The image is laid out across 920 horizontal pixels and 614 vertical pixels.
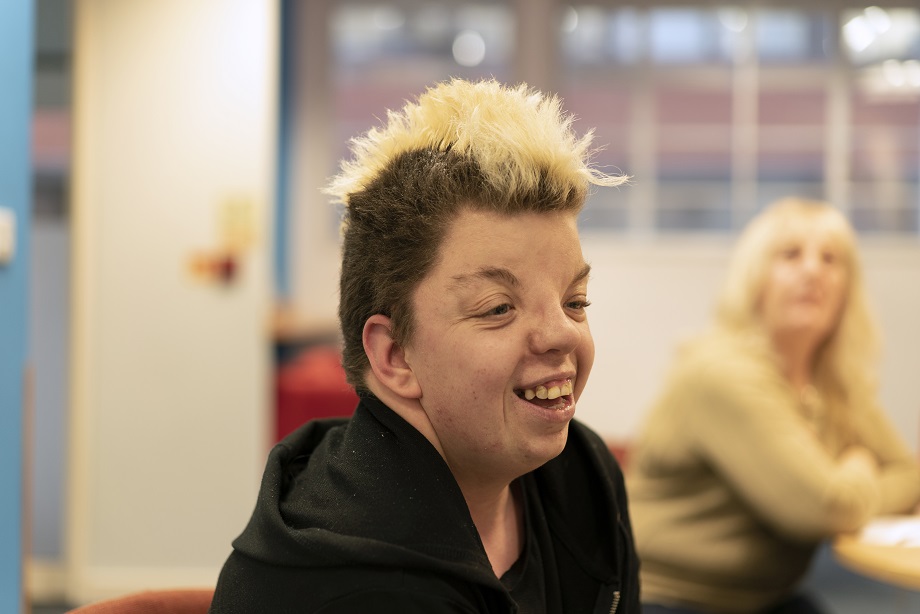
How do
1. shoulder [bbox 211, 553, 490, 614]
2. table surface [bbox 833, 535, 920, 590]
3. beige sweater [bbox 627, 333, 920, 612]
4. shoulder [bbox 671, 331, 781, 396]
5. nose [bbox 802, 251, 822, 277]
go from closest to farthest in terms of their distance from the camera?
shoulder [bbox 211, 553, 490, 614] < table surface [bbox 833, 535, 920, 590] < beige sweater [bbox 627, 333, 920, 612] < shoulder [bbox 671, 331, 781, 396] < nose [bbox 802, 251, 822, 277]

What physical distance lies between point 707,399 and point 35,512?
304cm

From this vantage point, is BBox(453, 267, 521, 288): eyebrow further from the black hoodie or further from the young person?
the black hoodie

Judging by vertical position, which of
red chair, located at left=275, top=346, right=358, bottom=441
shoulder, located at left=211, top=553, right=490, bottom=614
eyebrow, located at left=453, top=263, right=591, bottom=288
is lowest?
red chair, located at left=275, top=346, right=358, bottom=441

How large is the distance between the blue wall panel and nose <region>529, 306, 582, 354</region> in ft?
6.08

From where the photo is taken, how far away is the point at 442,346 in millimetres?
1040

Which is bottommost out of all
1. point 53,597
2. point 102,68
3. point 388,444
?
point 53,597

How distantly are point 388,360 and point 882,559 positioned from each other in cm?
129

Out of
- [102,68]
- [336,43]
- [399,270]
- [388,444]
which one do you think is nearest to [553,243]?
[399,270]

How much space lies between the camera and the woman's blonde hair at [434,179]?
104 centimetres

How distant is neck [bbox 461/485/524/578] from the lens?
1.15 meters

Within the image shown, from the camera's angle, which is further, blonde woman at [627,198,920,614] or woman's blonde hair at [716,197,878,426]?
woman's blonde hair at [716,197,878,426]

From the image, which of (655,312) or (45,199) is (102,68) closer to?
(45,199)

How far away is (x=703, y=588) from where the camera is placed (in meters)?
2.16

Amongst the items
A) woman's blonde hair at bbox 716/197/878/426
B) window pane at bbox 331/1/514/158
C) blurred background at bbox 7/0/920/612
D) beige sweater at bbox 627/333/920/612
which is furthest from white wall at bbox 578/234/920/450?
beige sweater at bbox 627/333/920/612
